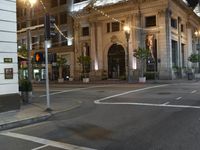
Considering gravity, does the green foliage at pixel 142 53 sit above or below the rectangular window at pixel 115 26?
below

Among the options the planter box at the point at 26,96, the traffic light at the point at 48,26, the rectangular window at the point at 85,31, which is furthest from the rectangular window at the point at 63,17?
the traffic light at the point at 48,26

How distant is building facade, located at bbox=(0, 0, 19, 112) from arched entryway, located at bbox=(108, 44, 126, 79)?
111ft

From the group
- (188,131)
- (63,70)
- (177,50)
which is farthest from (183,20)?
A: (188,131)

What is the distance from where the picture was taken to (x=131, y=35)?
150ft

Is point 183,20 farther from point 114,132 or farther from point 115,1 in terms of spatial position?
point 114,132

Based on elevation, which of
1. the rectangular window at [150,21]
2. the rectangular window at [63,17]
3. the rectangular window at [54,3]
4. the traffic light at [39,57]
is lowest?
the traffic light at [39,57]

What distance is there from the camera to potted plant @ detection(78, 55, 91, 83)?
153ft

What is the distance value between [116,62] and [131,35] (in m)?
5.25

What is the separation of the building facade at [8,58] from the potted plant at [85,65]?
29.9 metres

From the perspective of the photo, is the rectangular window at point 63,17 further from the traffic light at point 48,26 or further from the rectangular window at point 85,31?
the traffic light at point 48,26

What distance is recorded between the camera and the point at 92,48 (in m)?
50.3

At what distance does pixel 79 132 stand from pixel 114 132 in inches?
41.4

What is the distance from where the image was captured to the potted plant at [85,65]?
4677 centimetres

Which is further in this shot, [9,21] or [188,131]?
[9,21]
